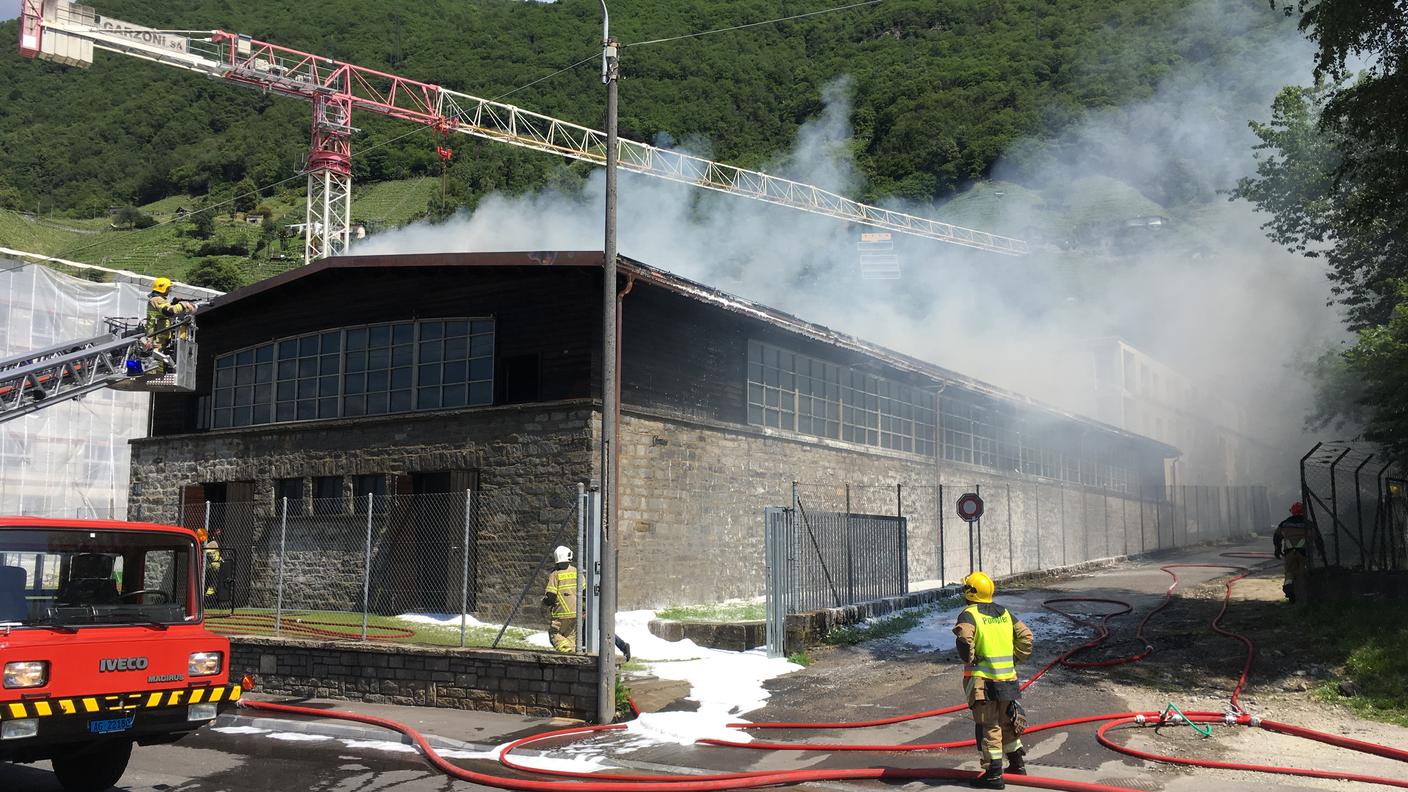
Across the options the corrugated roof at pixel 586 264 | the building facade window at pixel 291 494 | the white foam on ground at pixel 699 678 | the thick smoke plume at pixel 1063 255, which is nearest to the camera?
the white foam on ground at pixel 699 678

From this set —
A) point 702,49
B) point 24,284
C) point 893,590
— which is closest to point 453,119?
point 702,49

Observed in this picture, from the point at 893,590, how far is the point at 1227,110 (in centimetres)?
6013

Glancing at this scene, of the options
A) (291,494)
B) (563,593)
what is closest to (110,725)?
(563,593)

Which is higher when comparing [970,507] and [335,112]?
[335,112]

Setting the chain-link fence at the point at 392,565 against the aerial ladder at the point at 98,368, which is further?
the chain-link fence at the point at 392,565

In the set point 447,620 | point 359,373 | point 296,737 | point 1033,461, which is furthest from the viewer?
point 1033,461

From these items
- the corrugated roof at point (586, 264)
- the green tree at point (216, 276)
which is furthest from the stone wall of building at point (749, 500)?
the green tree at point (216, 276)

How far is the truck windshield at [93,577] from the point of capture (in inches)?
289

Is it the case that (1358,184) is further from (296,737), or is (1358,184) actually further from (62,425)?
(62,425)

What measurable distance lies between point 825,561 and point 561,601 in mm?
4658

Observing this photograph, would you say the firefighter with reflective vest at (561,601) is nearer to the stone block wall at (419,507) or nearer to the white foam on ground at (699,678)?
the white foam on ground at (699,678)

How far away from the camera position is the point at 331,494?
20.8 meters

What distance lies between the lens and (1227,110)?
67.0 m

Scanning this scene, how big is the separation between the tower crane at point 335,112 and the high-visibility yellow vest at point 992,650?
44.7 metres
